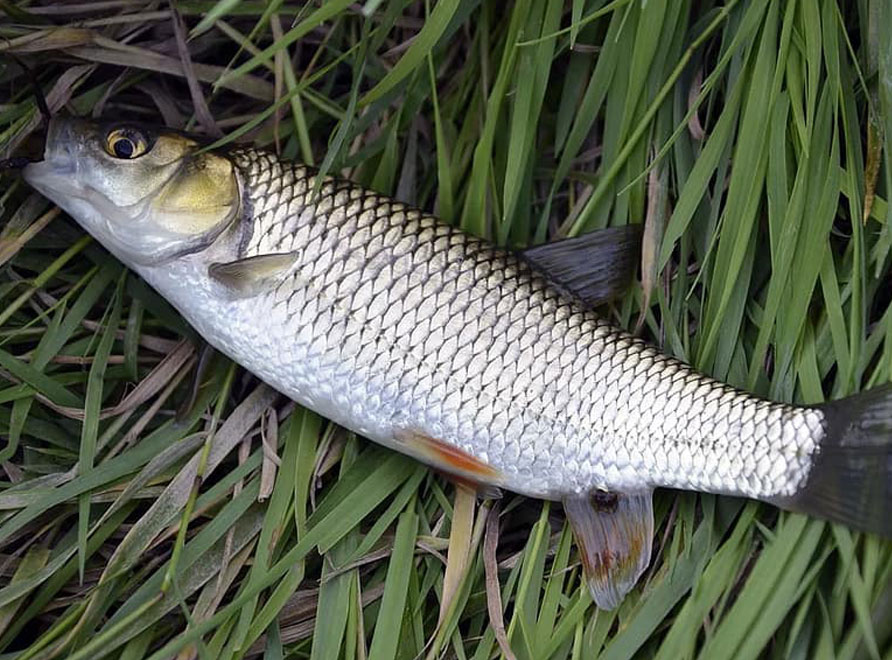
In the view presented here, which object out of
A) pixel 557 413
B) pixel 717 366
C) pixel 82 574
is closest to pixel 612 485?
pixel 557 413

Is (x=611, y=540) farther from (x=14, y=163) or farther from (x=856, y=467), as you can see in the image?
(x=14, y=163)

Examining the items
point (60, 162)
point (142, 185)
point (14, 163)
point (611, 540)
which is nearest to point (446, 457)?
point (611, 540)

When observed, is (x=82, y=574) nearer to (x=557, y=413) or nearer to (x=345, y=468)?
(x=345, y=468)

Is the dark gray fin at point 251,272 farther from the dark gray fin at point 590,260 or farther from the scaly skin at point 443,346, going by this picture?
the dark gray fin at point 590,260

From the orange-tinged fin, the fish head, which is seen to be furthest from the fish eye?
the orange-tinged fin

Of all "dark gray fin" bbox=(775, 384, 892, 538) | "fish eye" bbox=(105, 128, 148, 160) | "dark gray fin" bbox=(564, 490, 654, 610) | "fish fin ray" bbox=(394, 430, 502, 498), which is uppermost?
"fish eye" bbox=(105, 128, 148, 160)

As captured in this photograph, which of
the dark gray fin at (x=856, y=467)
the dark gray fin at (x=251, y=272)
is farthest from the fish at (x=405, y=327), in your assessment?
the dark gray fin at (x=856, y=467)

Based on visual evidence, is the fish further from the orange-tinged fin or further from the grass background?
the grass background
